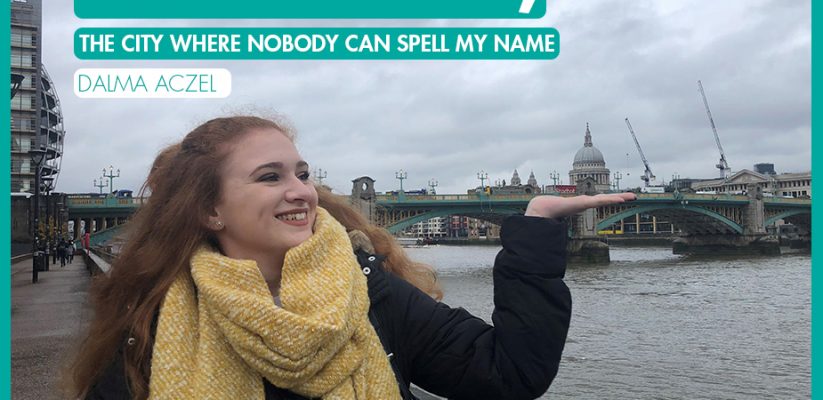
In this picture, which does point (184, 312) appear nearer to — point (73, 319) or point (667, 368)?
point (73, 319)

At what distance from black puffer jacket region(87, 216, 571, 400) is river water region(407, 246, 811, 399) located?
0.55 meters

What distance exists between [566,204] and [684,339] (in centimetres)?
1085

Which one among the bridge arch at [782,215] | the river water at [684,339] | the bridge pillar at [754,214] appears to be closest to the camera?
the river water at [684,339]

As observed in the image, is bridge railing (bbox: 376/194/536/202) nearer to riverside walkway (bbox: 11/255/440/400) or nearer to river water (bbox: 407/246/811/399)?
river water (bbox: 407/246/811/399)

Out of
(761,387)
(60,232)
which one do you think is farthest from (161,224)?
(60,232)

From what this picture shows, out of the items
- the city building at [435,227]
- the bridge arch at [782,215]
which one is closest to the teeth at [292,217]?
the bridge arch at [782,215]

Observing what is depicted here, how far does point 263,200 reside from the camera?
155 centimetres

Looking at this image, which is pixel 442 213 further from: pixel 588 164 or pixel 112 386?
pixel 588 164

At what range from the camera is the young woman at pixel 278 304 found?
1406mm

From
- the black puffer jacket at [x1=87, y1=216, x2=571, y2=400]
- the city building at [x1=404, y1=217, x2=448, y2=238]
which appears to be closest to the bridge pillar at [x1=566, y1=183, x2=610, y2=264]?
the black puffer jacket at [x1=87, y1=216, x2=571, y2=400]

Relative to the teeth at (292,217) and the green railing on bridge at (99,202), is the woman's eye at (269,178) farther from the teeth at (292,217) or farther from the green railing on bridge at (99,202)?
the green railing on bridge at (99,202)

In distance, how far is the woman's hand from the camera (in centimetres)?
145

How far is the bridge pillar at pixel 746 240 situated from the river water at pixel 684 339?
24139 millimetres

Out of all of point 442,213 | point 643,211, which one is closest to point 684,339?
point 442,213
